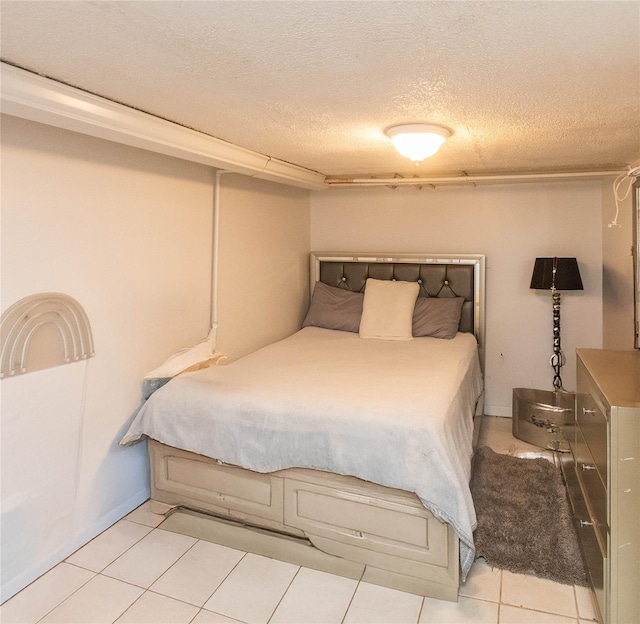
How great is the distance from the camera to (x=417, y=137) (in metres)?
2.25

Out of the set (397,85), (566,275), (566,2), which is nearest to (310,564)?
(397,85)

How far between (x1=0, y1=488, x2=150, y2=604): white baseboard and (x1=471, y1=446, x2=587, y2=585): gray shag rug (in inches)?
69.3

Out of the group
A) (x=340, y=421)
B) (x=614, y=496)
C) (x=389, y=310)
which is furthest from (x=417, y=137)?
(x=389, y=310)

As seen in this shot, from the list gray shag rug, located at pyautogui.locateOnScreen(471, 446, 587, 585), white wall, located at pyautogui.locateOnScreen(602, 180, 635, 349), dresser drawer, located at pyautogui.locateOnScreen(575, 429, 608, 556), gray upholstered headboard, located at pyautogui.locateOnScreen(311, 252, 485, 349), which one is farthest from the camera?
gray upholstered headboard, located at pyautogui.locateOnScreen(311, 252, 485, 349)

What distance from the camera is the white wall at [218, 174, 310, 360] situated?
3398mm

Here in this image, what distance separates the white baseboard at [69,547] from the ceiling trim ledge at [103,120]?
1806 millimetres

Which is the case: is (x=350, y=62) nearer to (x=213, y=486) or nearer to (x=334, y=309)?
(x=213, y=486)

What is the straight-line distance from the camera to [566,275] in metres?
3.52

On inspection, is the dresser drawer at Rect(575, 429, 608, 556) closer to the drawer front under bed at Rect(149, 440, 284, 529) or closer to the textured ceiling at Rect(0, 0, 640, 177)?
the drawer front under bed at Rect(149, 440, 284, 529)

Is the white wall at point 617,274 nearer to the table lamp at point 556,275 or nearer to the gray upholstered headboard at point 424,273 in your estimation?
the table lamp at point 556,275

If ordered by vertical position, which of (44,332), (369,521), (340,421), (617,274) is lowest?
(369,521)

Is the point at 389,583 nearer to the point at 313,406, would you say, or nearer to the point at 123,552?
the point at 313,406

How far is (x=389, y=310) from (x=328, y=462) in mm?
1905

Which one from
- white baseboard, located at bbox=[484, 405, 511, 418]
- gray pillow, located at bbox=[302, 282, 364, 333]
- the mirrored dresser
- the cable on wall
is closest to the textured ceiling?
the cable on wall
